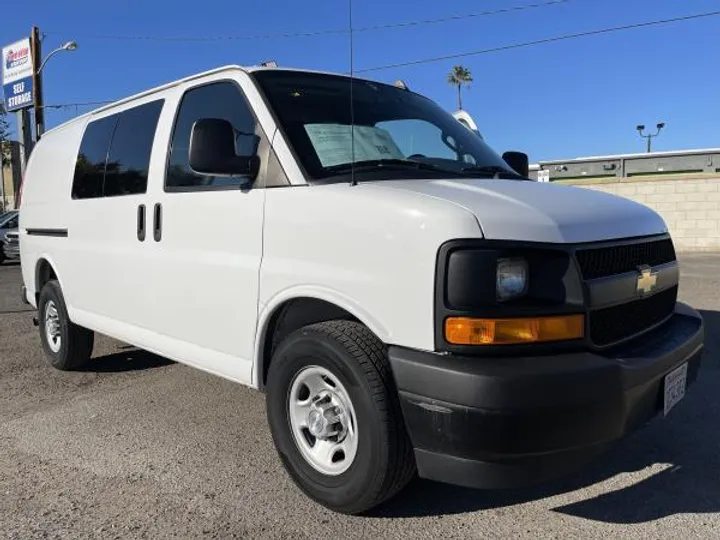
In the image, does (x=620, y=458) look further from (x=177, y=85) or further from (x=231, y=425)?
(x=177, y=85)

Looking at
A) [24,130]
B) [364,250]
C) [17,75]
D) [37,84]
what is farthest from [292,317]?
[17,75]

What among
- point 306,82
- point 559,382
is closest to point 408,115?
point 306,82

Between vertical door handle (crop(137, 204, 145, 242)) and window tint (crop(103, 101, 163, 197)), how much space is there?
12cm

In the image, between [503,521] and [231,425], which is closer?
[503,521]

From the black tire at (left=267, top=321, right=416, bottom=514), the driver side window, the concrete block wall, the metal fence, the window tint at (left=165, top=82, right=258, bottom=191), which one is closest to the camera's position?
the black tire at (left=267, top=321, right=416, bottom=514)

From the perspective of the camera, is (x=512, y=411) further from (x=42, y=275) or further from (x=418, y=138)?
(x=42, y=275)

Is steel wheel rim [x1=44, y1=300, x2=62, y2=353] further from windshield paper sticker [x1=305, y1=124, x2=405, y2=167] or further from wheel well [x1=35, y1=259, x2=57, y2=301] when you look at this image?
windshield paper sticker [x1=305, y1=124, x2=405, y2=167]

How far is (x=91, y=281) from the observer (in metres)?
4.88

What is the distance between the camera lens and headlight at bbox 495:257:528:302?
8.09ft

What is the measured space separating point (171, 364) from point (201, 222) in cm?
256

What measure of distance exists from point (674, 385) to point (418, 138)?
1.94m

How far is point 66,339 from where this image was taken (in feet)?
18.0

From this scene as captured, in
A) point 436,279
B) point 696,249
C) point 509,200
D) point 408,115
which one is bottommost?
point 696,249

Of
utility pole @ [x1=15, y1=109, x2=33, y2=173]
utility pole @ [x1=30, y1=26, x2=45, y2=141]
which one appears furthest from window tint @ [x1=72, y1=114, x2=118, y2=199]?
utility pole @ [x1=15, y1=109, x2=33, y2=173]
